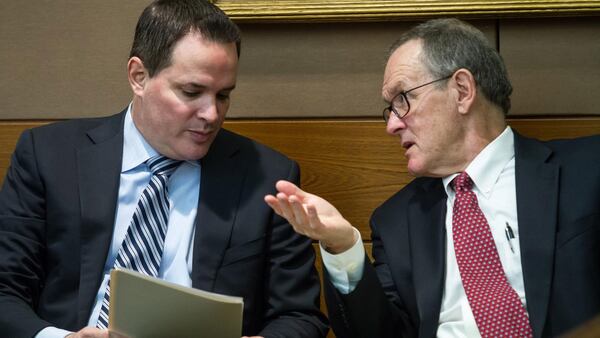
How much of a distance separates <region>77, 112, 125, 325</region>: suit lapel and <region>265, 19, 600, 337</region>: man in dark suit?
2.02 feet

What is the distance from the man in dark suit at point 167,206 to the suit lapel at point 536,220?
0.57 meters

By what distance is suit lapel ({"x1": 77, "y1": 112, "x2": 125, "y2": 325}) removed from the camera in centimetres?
246

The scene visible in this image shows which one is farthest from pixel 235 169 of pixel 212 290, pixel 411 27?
pixel 411 27

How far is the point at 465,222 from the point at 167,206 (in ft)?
2.67

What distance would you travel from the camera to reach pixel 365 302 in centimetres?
233

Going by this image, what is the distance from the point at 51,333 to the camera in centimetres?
229

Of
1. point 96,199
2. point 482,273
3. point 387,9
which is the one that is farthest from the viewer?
point 387,9

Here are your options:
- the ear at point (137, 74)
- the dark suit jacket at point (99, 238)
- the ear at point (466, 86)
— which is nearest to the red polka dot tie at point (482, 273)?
the ear at point (466, 86)

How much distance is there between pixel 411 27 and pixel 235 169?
29.1 inches

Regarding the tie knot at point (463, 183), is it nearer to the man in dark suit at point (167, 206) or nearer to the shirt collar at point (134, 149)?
the man in dark suit at point (167, 206)

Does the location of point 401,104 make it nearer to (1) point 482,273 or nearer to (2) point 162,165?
(1) point 482,273

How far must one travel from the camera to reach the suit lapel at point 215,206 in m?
2.49

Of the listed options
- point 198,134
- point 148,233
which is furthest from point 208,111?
point 148,233

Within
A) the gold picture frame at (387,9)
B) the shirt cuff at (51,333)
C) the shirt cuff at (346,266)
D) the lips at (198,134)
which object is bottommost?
the shirt cuff at (51,333)
